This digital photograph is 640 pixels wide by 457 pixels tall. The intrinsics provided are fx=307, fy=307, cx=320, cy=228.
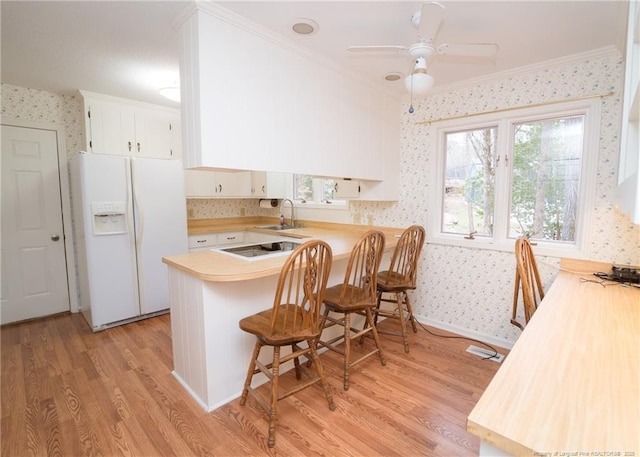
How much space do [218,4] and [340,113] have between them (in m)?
1.21

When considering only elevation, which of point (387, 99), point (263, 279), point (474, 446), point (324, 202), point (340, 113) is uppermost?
point (387, 99)

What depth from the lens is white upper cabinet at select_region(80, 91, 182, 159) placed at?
3.22m

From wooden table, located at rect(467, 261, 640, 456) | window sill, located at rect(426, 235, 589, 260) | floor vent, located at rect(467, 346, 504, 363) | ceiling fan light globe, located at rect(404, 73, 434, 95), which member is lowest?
floor vent, located at rect(467, 346, 504, 363)

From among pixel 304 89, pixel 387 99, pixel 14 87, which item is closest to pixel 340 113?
pixel 304 89

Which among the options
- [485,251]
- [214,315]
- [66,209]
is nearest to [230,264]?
[214,315]

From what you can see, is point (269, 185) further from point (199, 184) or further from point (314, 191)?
point (199, 184)

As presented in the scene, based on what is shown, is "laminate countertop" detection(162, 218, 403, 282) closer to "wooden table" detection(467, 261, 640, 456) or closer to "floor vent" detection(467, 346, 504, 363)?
"floor vent" detection(467, 346, 504, 363)

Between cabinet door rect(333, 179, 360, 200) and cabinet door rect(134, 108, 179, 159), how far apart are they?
214 cm

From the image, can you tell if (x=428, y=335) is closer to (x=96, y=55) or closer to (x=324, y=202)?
(x=324, y=202)

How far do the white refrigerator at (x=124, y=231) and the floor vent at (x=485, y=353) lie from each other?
10.3ft

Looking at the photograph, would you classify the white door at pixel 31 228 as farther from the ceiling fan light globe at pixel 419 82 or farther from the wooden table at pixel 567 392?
the wooden table at pixel 567 392

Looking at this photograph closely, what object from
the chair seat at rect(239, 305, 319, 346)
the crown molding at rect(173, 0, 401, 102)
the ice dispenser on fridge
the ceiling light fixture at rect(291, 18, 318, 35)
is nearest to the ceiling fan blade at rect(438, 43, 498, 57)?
the ceiling light fixture at rect(291, 18, 318, 35)

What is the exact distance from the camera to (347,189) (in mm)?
3383

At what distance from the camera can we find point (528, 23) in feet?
6.21
